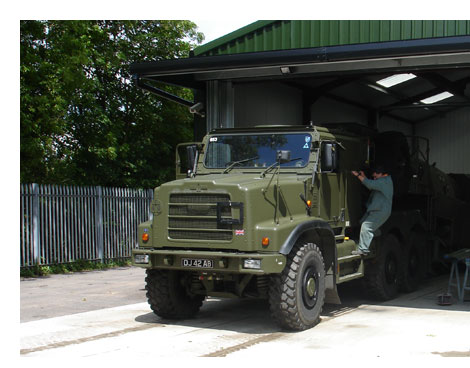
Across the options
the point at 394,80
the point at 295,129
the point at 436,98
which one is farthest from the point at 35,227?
the point at 436,98

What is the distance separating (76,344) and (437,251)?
8811mm

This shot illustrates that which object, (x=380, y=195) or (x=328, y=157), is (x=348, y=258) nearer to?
(x=380, y=195)

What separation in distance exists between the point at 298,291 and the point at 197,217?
1722 millimetres

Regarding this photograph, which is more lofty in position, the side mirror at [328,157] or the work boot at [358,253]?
the side mirror at [328,157]

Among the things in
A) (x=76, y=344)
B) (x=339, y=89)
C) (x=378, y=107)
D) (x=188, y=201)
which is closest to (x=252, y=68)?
(x=188, y=201)

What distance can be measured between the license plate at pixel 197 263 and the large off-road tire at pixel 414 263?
4981 millimetres

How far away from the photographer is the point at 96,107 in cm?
2186

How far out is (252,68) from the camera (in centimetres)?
1183

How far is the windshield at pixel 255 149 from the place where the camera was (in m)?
10.1

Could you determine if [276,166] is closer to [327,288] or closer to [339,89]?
[327,288]

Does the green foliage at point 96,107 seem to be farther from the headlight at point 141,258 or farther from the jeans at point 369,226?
the jeans at point 369,226

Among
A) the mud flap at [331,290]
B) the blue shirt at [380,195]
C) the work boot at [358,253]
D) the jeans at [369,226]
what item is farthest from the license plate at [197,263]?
the blue shirt at [380,195]

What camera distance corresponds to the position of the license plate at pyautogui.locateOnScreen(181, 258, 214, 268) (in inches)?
345

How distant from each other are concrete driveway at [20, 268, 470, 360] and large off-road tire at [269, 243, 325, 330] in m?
0.19
